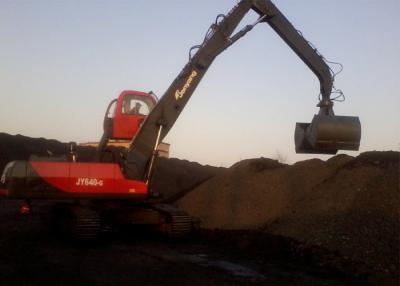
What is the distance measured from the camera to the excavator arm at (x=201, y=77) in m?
11.0

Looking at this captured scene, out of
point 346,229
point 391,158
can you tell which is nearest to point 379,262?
point 346,229

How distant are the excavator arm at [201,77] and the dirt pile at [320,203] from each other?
1.28m

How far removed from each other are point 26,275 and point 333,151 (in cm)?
678

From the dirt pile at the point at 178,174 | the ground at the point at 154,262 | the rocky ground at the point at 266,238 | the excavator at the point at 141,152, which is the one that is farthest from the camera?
the dirt pile at the point at 178,174

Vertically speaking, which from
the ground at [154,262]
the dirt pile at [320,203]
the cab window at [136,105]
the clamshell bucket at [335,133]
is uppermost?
the cab window at [136,105]

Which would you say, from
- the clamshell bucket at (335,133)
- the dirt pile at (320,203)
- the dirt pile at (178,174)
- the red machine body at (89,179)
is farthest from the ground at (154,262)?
the dirt pile at (178,174)

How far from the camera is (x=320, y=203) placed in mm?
11703

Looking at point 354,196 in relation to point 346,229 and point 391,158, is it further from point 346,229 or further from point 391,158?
point 391,158

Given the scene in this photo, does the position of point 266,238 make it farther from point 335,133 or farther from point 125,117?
point 125,117

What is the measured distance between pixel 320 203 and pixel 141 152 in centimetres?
422

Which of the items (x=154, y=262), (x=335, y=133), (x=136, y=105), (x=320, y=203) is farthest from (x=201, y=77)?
(x=154, y=262)

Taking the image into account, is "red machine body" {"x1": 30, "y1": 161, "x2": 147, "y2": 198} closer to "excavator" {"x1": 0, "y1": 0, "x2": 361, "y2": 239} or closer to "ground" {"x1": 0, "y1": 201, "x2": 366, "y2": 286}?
"excavator" {"x1": 0, "y1": 0, "x2": 361, "y2": 239}

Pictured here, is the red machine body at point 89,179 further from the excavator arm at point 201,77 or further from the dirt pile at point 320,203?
the dirt pile at point 320,203

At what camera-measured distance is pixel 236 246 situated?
36.2ft
